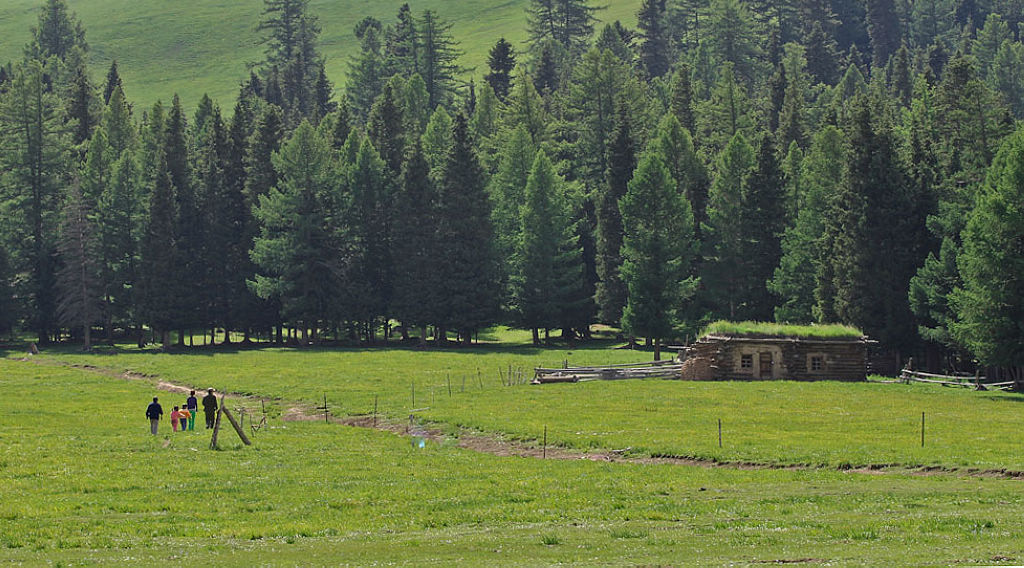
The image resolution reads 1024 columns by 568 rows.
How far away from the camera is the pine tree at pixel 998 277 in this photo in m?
66.7

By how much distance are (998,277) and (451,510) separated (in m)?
47.4

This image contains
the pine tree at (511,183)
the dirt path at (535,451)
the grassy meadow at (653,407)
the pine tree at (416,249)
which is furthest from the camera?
the pine tree at (511,183)

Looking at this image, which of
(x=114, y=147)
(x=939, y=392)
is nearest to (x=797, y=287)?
(x=939, y=392)

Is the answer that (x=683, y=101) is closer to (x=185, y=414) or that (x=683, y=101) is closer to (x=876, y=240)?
(x=876, y=240)

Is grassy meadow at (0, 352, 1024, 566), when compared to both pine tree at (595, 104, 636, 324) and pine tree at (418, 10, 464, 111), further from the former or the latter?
pine tree at (418, 10, 464, 111)

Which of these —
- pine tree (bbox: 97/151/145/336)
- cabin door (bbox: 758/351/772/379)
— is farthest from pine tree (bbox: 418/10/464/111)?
cabin door (bbox: 758/351/772/379)

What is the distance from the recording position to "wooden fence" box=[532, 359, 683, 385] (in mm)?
71562

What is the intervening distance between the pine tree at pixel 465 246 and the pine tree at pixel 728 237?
19856 mm

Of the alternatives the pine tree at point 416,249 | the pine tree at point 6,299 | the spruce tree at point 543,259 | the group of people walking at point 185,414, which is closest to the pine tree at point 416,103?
the pine tree at point 416,249

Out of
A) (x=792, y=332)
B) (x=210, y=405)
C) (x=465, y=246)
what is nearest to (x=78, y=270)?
(x=465, y=246)

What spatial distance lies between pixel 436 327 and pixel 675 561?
3487 inches

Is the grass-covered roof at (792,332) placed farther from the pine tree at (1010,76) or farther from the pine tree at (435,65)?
the pine tree at (435,65)

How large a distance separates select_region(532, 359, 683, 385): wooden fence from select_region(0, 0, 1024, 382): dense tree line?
15.6 meters

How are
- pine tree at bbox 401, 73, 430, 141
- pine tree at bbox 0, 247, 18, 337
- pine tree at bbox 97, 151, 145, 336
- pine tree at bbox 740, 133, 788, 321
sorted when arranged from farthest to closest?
1. pine tree at bbox 401, 73, 430, 141
2. pine tree at bbox 97, 151, 145, 336
3. pine tree at bbox 0, 247, 18, 337
4. pine tree at bbox 740, 133, 788, 321
